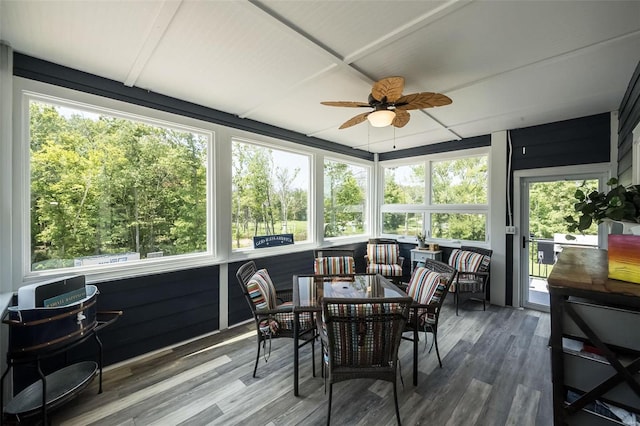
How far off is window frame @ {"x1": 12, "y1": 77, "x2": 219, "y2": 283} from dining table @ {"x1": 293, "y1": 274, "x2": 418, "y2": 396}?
1375 millimetres

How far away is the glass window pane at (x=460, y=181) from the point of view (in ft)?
14.6

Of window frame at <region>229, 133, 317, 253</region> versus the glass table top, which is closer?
the glass table top

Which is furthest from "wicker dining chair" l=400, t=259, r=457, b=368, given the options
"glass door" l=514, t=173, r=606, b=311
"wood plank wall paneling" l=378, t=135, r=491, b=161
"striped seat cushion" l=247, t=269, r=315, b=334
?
"wood plank wall paneling" l=378, t=135, r=491, b=161

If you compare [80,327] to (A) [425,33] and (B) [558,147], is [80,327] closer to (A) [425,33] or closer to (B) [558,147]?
(A) [425,33]

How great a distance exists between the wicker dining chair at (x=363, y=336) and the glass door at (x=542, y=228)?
339cm

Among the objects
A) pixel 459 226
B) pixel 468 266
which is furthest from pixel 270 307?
pixel 459 226

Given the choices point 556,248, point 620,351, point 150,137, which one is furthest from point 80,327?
point 556,248

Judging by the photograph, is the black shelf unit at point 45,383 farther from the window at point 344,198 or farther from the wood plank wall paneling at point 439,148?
the wood plank wall paneling at point 439,148

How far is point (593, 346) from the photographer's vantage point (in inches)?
47.0

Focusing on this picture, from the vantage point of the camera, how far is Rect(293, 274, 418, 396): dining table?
2088mm

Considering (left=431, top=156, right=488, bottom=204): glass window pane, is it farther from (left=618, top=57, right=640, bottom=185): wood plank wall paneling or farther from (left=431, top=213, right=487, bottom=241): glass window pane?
(left=618, top=57, right=640, bottom=185): wood plank wall paneling

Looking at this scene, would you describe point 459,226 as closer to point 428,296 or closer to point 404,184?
point 404,184

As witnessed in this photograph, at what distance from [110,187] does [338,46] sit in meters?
2.50

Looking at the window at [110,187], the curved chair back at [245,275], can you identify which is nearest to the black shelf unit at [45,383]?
the window at [110,187]
